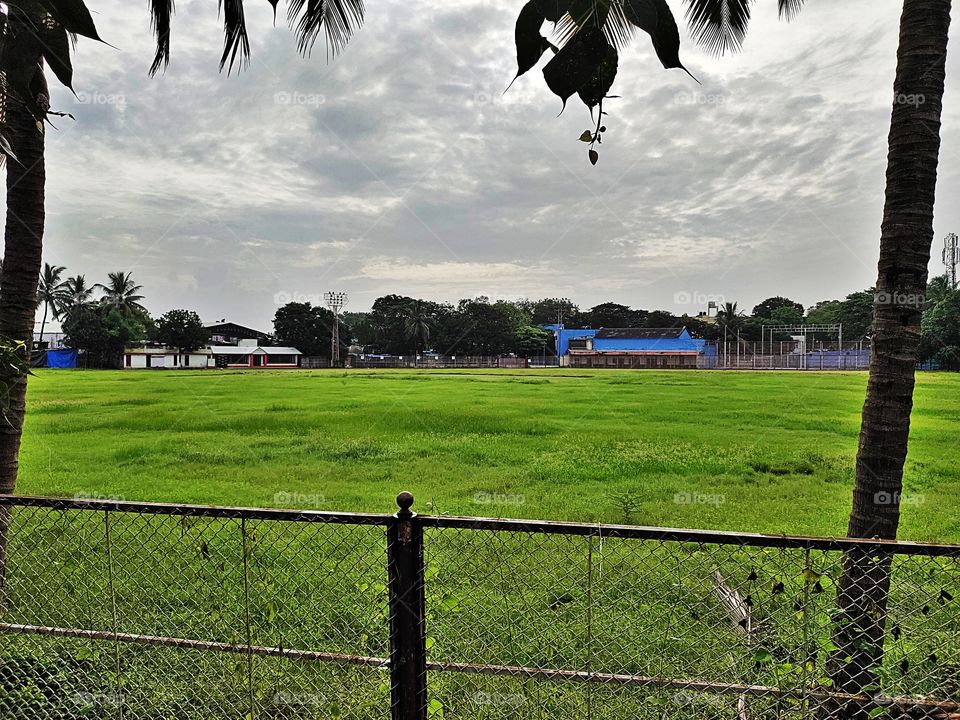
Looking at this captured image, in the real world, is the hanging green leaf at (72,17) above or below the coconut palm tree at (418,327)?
below

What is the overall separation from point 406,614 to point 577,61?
1.38 metres

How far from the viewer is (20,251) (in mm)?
2900

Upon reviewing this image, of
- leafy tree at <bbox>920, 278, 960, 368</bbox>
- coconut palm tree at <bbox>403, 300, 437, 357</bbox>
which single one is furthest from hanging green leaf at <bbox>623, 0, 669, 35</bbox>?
coconut palm tree at <bbox>403, 300, 437, 357</bbox>

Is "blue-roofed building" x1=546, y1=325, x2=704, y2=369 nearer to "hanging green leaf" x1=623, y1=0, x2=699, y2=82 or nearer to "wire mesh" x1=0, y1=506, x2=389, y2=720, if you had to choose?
"wire mesh" x1=0, y1=506, x2=389, y2=720

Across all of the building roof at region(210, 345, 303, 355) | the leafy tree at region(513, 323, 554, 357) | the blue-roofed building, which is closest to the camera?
the building roof at region(210, 345, 303, 355)

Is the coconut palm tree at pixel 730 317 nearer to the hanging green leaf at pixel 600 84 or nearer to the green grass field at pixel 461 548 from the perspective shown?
the green grass field at pixel 461 548

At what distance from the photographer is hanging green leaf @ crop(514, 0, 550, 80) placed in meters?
0.64

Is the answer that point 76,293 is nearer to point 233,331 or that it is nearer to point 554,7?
point 233,331

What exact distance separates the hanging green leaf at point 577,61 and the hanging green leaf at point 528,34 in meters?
0.03

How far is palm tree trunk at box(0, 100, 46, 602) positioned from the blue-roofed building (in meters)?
47.2

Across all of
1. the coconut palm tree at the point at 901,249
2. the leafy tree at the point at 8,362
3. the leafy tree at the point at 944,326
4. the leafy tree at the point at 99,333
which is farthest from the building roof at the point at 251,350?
the coconut palm tree at the point at 901,249

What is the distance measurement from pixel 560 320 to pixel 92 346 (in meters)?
39.8

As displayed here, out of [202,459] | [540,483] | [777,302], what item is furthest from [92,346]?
[777,302]

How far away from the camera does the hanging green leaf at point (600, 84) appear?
0.69 meters
